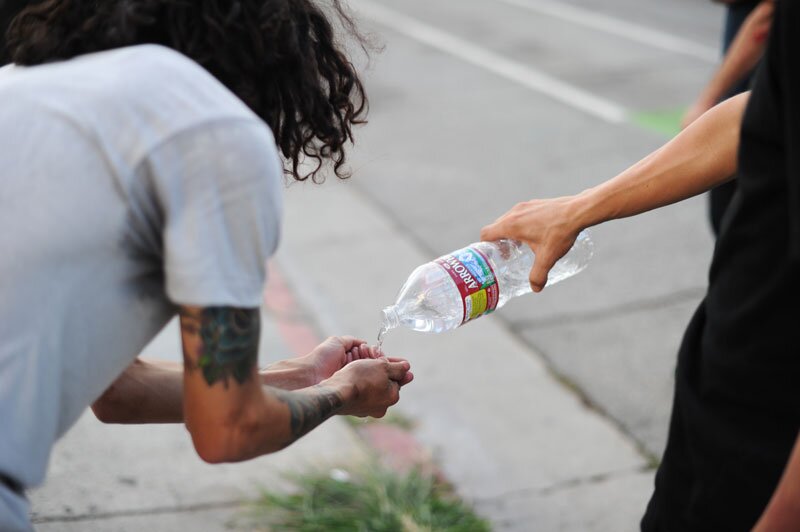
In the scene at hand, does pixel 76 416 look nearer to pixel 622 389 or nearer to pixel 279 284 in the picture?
pixel 622 389

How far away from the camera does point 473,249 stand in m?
2.49

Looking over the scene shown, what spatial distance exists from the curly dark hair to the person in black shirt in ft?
2.59

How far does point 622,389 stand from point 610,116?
190 inches

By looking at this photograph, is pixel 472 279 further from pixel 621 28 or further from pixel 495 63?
pixel 621 28

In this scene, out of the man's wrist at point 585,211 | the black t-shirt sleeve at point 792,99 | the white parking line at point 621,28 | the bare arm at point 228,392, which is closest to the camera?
the black t-shirt sleeve at point 792,99

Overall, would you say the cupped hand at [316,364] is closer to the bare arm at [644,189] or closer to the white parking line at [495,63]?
the bare arm at [644,189]

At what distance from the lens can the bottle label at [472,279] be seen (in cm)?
238

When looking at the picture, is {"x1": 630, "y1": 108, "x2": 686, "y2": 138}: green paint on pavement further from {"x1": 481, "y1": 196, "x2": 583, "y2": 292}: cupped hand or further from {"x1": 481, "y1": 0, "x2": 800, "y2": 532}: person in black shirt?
{"x1": 481, "y1": 0, "x2": 800, "y2": 532}: person in black shirt

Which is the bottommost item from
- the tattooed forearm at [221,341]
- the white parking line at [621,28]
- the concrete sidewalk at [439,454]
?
the white parking line at [621,28]

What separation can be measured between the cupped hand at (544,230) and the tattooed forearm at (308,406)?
632 mm

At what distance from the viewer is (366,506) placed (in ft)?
11.7

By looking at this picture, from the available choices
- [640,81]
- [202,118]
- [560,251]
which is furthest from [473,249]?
[640,81]

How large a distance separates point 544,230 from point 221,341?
0.99 metres

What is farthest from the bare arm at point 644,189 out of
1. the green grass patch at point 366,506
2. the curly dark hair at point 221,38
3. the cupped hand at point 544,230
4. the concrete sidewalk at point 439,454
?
the concrete sidewalk at point 439,454
